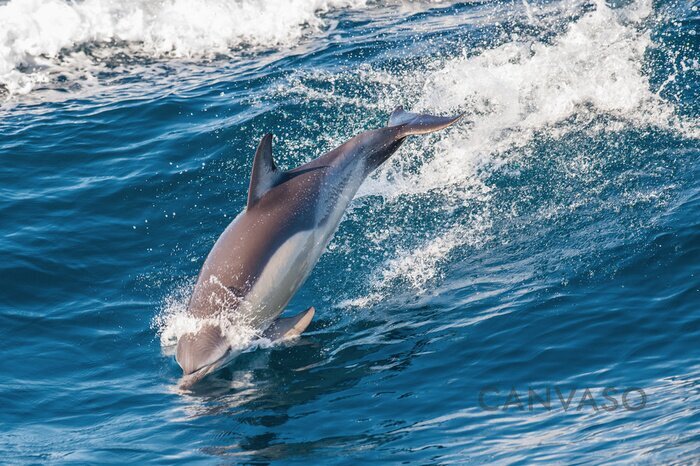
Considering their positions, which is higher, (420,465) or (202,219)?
(202,219)

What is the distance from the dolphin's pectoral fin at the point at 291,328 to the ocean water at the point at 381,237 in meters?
0.33

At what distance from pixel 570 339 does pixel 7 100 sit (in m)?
13.5

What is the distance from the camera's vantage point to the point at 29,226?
50.0ft

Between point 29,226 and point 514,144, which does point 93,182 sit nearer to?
point 29,226

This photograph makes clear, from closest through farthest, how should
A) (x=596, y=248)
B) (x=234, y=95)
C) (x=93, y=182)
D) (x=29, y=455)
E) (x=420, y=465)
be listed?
1. (x=420, y=465)
2. (x=29, y=455)
3. (x=596, y=248)
4. (x=93, y=182)
5. (x=234, y=95)

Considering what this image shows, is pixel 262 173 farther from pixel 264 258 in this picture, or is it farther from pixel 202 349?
pixel 202 349

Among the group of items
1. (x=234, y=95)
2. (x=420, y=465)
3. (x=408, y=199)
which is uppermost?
(x=234, y=95)

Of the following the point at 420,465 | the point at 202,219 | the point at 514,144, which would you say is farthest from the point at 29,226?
the point at 420,465

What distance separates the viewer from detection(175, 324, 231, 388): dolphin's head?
429 inches

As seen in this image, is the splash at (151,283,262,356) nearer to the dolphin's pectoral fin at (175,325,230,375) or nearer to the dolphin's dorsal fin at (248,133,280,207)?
the dolphin's pectoral fin at (175,325,230,375)

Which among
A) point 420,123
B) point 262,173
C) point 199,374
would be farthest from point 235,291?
point 420,123

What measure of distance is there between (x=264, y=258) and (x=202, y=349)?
123cm

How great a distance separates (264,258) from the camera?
36.8ft

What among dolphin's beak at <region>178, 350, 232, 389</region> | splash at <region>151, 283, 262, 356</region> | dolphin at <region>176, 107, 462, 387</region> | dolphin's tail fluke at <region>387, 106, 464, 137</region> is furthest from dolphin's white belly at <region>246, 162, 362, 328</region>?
dolphin's tail fluke at <region>387, 106, 464, 137</region>
